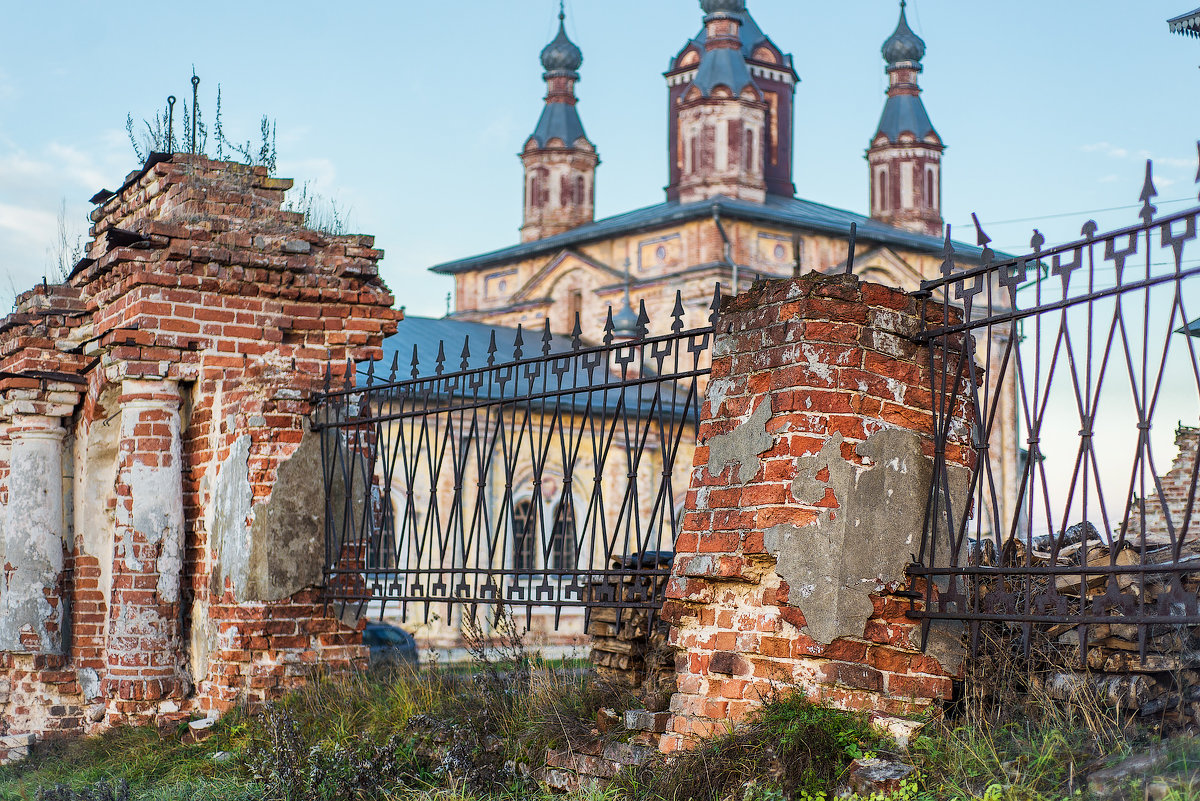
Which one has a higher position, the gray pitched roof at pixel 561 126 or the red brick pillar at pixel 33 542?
the gray pitched roof at pixel 561 126

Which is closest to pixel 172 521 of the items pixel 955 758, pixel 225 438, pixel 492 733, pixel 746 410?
pixel 225 438

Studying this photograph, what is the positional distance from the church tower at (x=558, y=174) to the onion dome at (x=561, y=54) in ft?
0.40

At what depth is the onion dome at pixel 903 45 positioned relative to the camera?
135 feet

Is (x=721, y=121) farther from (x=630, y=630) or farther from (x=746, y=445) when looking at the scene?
(x=746, y=445)

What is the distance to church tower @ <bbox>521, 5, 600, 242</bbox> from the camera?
130 feet

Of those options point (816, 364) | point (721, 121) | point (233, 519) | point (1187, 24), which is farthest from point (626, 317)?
point (816, 364)

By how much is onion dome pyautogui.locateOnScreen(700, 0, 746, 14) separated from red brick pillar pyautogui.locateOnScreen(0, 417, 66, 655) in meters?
29.9

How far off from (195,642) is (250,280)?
7.03ft

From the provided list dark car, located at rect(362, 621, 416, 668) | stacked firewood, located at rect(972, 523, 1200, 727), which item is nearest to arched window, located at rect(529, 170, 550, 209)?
dark car, located at rect(362, 621, 416, 668)

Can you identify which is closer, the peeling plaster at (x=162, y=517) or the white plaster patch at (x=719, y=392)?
the white plaster patch at (x=719, y=392)

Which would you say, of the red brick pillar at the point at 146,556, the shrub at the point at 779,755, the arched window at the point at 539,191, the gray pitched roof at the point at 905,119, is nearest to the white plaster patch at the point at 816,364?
the shrub at the point at 779,755

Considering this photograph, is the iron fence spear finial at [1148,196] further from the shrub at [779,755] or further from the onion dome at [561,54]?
the onion dome at [561,54]

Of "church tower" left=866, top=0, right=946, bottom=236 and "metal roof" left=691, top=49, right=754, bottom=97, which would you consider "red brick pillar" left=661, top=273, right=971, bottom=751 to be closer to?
"metal roof" left=691, top=49, right=754, bottom=97

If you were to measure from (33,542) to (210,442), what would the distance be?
208cm
